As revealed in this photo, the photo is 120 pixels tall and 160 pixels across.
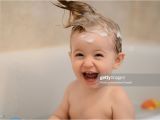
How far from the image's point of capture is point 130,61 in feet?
3.42

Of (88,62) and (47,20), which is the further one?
(47,20)

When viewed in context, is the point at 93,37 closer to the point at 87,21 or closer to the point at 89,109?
the point at 87,21

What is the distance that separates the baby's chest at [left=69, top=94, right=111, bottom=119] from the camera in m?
0.90

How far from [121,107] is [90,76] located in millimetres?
122

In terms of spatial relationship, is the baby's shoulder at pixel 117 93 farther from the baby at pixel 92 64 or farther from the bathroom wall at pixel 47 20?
the bathroom wall at pixel 47 20

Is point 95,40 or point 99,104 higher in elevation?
point 95,40

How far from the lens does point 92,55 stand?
2.82ft

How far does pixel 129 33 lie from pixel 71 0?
0.23 metres

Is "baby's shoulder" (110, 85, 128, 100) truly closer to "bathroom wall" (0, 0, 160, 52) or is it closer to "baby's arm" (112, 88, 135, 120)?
"baby's arm" (112, 88, 135, 120)

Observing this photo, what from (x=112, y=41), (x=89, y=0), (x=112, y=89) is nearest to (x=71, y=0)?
(x=89, y=0)

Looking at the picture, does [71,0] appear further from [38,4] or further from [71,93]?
[71,93]

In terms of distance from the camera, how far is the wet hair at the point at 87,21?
86 centimetres

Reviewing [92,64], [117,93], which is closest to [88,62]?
[92,64]

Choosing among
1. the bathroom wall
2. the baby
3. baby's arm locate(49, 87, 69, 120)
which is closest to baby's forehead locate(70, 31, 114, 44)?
the baby
